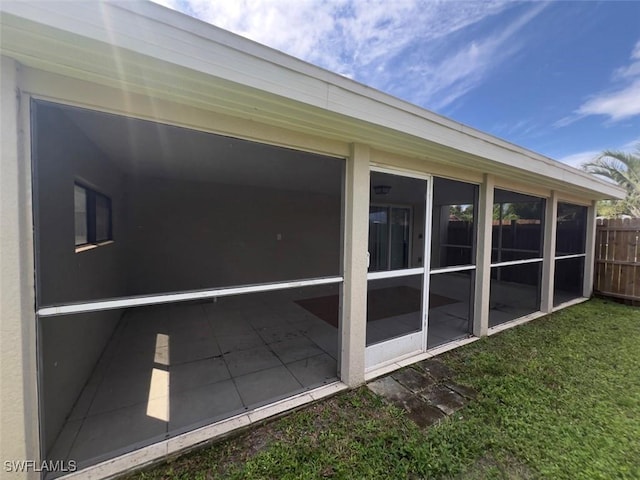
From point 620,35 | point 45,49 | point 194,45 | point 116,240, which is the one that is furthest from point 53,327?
point 620,35

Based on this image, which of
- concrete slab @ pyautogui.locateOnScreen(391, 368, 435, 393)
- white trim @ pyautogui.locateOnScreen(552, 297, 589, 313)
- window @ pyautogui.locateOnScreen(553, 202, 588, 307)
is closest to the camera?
concrete slab @ pyautogui.locateOnScreen(391, 368, 435, 393)

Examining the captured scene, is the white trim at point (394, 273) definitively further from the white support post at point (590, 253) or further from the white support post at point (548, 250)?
the white support post at point (590, 253)

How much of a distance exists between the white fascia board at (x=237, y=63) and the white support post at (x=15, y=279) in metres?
0.28

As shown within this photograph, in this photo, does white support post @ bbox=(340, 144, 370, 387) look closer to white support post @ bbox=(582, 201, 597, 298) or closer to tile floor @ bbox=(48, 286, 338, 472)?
tile floor @ bbox=(48, 286, 338, 472)

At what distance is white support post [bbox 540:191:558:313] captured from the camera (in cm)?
477

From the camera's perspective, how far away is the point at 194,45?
1.32 metres

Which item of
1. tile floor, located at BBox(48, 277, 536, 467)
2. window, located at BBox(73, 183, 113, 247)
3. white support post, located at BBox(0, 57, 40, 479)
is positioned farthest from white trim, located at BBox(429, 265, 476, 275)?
window, located at BBox(73, 183, 113, 247)

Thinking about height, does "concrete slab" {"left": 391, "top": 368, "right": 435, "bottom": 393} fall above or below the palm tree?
below

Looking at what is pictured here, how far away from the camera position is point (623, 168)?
8305 mm

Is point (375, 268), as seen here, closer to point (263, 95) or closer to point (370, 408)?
point (370, 408)

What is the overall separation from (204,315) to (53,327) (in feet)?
9.17

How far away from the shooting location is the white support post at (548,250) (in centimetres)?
477

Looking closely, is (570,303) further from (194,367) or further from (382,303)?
(194,367)

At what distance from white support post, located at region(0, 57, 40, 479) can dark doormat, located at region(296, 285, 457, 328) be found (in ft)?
11.2
